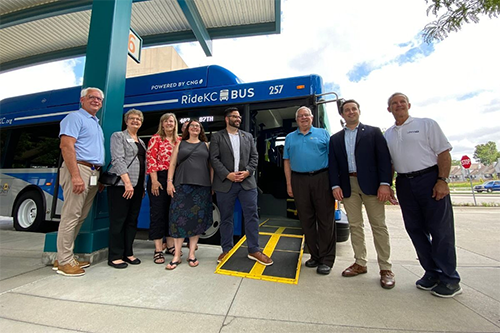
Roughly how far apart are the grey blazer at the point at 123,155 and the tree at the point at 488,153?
98.5 metres

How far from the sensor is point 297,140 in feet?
9.66

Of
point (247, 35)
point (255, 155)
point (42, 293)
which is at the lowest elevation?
point (42, 293)

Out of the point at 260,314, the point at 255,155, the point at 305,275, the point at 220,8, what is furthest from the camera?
the point at 220,8

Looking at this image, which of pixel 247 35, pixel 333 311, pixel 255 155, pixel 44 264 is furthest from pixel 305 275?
pixel 247 35

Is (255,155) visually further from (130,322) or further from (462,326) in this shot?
(462,326)

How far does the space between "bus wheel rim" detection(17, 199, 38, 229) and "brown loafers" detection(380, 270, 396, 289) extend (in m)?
6.98

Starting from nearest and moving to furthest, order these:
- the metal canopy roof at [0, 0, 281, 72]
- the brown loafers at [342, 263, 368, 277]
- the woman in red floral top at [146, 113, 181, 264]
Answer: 1. the brown loafers at [342, 263, 368, 277]
2. the woman in red floral top at [146, 113, 181, 264]
3. the metal canopy roof at [0, 0, 281, 72]

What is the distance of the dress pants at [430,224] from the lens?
86.2 inches

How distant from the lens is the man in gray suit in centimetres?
287

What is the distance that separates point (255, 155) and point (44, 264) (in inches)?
119

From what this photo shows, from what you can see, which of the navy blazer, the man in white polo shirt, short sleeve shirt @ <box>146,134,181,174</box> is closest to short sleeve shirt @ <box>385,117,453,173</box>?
the man in white polo shirt

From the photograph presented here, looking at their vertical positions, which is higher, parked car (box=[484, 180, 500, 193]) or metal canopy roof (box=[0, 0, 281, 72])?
metal canopy roof (box=[0, 0, 281, 72])

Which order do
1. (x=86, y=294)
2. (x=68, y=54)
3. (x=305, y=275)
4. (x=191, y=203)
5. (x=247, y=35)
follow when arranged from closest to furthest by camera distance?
1. (x=86, y=294)
2. (x=305, y=275)
3. (x=191, y=203)
4. (x=247, y=35)
5. (x=68, y=54)

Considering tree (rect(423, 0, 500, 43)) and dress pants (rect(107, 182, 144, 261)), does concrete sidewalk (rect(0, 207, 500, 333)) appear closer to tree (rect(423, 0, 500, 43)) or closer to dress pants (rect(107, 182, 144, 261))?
dress pants (rect(107, 182, 144, 261))
